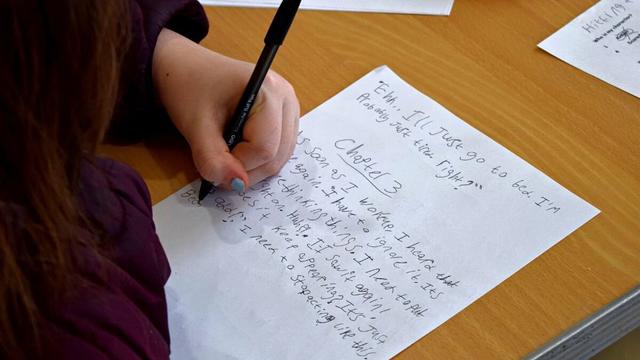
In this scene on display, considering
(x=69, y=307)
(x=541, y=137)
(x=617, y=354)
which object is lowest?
(x=617, y=354)

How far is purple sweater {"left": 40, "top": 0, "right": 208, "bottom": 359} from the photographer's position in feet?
1.60

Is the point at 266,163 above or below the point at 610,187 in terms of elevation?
below

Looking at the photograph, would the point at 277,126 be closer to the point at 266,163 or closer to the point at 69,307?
the point at 266,163

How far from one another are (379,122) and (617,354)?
501 mm

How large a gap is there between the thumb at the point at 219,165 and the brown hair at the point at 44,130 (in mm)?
247

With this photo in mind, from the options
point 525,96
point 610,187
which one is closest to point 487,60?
point 525,96

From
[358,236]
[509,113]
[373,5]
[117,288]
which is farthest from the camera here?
[373,5]

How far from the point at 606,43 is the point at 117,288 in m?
0.60

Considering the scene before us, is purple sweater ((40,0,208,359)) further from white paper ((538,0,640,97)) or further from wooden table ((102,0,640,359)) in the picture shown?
white paper ((538,0,640,97))

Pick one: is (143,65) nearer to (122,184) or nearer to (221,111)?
(221,111)

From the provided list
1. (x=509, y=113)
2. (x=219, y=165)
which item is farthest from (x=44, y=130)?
(x=509, y=113)

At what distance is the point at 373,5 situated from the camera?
2.99 feet

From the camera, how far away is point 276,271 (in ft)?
2.19

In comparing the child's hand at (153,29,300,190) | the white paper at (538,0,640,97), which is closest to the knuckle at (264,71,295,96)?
the child's hand at (153,29,300,190)
